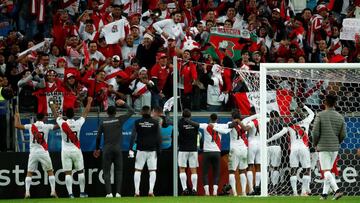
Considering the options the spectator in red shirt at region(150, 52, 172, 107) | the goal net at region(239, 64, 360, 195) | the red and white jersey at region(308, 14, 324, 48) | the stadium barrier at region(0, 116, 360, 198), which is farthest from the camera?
the red and white jersey at region(308, 14, 324, 48)

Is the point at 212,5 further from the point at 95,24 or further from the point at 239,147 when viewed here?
the point at 239,147

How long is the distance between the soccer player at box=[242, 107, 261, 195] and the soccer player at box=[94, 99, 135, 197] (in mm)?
2855

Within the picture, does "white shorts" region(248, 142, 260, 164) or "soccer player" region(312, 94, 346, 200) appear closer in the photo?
"soccer player" region(312, 94, 346, 200)

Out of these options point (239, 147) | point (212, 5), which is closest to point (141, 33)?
point (212, 5)

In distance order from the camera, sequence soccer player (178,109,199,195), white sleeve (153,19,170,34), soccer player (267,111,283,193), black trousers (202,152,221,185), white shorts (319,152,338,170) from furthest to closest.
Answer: white sleeve (153,19,170,34), black trousers (202,152,221,185), soccer player (178,109,199,195), soccer player (267,111,283,193), white shorts (319,152,338,170)

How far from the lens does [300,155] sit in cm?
Answer: 2458

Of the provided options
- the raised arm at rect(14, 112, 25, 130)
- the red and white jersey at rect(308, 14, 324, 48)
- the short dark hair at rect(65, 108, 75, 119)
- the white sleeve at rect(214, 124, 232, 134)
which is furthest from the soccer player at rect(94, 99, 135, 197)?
the red and white jersey at rect(308, 14, 324, 48)

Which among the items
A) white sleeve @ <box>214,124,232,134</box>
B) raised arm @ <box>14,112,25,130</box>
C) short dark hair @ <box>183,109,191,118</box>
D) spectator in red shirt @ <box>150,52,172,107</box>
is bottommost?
white sleeve @ <box>214,124,232,134</box>

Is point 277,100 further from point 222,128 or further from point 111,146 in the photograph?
point 111,146

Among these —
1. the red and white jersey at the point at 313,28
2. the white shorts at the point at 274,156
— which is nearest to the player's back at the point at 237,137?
the white shorts at the point at 274,156

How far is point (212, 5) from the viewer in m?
29.1

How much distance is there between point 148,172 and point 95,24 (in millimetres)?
4500

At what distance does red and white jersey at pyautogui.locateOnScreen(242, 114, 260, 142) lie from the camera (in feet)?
81.9

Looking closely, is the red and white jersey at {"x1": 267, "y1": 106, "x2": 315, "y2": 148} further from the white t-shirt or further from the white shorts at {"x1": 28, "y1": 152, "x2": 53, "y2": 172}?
the white t-shirt
